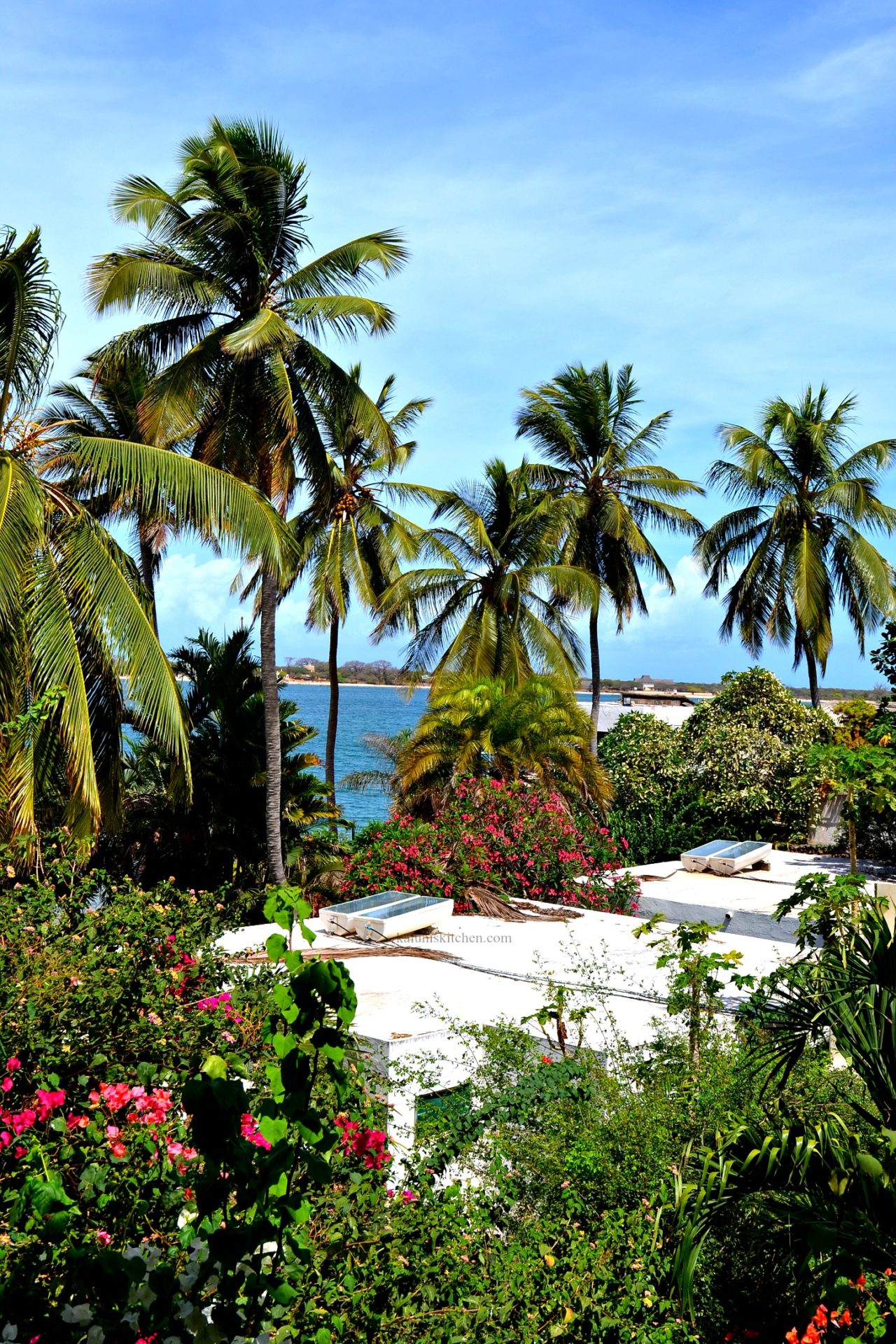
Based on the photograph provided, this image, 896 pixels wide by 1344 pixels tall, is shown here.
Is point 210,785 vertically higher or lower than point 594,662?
lower

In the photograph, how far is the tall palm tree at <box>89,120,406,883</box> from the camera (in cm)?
1415

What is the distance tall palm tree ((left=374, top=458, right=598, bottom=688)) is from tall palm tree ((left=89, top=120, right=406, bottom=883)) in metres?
5.91

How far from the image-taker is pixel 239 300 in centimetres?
1507

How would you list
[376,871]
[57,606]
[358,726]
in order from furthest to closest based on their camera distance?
[358,726], [376,871], [57,606]

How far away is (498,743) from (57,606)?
8026 mm

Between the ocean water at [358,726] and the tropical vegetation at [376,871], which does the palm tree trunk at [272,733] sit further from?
the ocean water at [358,726]

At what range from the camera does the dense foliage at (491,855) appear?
11789 mm

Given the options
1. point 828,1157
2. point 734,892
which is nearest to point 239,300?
point 734,892

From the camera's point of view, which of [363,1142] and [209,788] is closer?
[363,1142]

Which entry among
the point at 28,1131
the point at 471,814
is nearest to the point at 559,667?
the point at 471,814

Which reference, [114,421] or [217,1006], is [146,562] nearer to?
[114,421]

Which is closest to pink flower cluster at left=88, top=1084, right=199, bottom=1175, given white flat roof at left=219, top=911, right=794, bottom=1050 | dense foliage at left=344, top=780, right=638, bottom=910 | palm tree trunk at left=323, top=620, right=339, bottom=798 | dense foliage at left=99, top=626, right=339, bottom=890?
white flat roof at left=219, top=911, right=794, bottom=1050

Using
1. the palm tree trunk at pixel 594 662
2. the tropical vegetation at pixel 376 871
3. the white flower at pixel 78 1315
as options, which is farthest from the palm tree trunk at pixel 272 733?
the white flower at pixel 78 1315

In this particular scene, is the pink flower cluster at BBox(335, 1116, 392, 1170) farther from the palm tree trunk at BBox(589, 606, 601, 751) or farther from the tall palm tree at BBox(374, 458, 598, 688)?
the palm tree trunk at BBox(589, 606, 601, 751)
